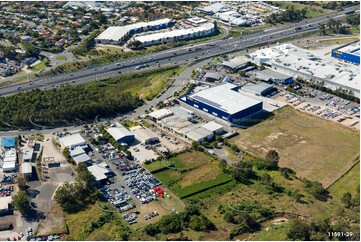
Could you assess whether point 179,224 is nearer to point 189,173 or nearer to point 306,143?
point 189,173

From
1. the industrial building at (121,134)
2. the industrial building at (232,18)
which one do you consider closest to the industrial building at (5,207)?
the industrial building at (121,134)

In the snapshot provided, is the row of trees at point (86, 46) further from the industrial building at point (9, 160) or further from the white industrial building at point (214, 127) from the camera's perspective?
the white industrial building at point (214, 127)

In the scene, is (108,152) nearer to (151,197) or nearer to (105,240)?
(151,197)

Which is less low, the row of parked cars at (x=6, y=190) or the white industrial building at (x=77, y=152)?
the white industrial building at (x=77, y=152)

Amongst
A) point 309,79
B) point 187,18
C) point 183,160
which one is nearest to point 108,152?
point 183,160

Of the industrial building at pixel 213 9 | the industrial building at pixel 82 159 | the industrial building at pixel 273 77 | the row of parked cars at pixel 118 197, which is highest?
the industrial building at pixel 213 9

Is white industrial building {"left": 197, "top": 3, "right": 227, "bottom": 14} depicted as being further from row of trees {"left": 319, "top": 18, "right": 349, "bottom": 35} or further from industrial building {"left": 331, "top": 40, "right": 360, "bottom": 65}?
industrial building {"left": 331, "top": 40, "right": 360, "bottom": 65}

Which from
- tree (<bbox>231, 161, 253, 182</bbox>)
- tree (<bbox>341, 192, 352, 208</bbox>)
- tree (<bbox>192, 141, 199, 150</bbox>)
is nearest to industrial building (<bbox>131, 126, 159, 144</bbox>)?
tree (<bbox>192, 141, 199, 150</bbox>)
